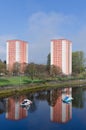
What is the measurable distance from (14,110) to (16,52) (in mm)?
43916

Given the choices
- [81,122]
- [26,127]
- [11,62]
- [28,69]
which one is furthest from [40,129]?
[11,62]

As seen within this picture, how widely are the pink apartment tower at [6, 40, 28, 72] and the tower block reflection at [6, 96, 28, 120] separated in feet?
122

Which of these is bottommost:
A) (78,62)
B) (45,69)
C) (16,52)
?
(45,69)

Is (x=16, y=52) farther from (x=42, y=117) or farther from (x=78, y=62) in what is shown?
(x=42, y=117)

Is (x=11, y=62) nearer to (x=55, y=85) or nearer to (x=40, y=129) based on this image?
(x=55, y=85)

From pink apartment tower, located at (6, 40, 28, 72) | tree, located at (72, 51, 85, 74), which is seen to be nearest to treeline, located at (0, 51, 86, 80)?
tree, located at (72, 51, 85, 74)

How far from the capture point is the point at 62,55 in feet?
215

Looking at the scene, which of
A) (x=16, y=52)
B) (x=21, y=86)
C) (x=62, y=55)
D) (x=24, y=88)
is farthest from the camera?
(x=62, y=55)

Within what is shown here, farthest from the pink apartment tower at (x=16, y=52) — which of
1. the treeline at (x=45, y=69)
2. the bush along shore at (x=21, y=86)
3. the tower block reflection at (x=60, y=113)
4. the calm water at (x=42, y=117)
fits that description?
the tower block reflection at (x=60, y=113)

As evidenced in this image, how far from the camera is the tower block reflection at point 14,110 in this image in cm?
2016

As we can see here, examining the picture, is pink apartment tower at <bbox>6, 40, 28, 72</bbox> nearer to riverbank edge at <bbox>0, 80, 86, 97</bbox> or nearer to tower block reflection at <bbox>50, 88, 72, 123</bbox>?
riverbank edge at <bbox>0, 80, 86, 97</bbox>

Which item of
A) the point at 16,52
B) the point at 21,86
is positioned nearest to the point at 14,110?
the point at 21,86

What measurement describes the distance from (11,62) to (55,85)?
21.9 meters

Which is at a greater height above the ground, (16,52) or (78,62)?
(16,52)
